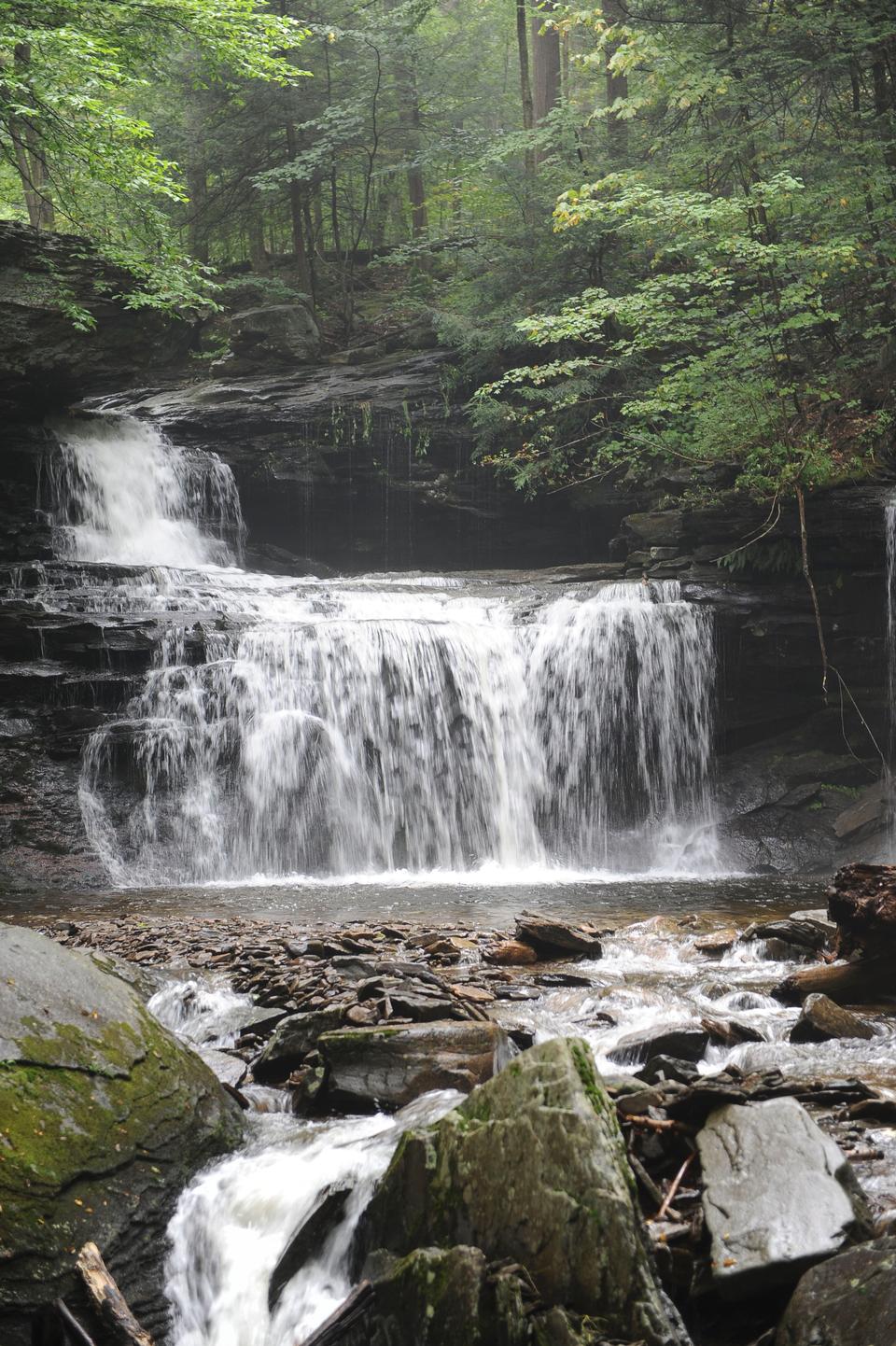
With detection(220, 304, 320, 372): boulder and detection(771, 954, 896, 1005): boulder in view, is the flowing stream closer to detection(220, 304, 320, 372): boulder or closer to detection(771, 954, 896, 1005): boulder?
detection(771, 954, 896, 1005): boulder

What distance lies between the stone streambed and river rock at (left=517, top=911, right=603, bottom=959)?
13 millimetres

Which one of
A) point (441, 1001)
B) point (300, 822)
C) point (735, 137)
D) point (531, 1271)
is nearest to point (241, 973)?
point (441, 1001)

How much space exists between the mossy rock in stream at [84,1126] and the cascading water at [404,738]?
8558 millimetres

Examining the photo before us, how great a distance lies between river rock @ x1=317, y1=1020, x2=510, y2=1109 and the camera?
158 inches

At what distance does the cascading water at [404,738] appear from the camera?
12625 millimetres

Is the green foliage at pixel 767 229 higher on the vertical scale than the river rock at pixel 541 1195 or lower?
higher

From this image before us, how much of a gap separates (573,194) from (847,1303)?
14.4 m

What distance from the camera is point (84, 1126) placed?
329 cm

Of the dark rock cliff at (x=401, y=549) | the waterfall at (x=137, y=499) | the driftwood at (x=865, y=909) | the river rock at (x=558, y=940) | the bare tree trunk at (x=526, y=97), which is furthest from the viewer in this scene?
the bare tree trunk at (x=526, y=97)

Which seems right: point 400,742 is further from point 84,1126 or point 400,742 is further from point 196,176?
point 196,176

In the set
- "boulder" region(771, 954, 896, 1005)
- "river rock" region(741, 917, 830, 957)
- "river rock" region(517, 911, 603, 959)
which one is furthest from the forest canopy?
"boulder" region(771, 954, 896, 1005)

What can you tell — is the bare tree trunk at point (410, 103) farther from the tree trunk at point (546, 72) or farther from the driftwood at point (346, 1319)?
the driftwood at point (346, 1319)

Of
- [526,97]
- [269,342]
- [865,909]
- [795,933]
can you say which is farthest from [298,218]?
[865,909]

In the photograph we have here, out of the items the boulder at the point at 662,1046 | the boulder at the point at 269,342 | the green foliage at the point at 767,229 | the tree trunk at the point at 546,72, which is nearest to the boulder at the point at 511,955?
the boulder at the point at 662,1046
